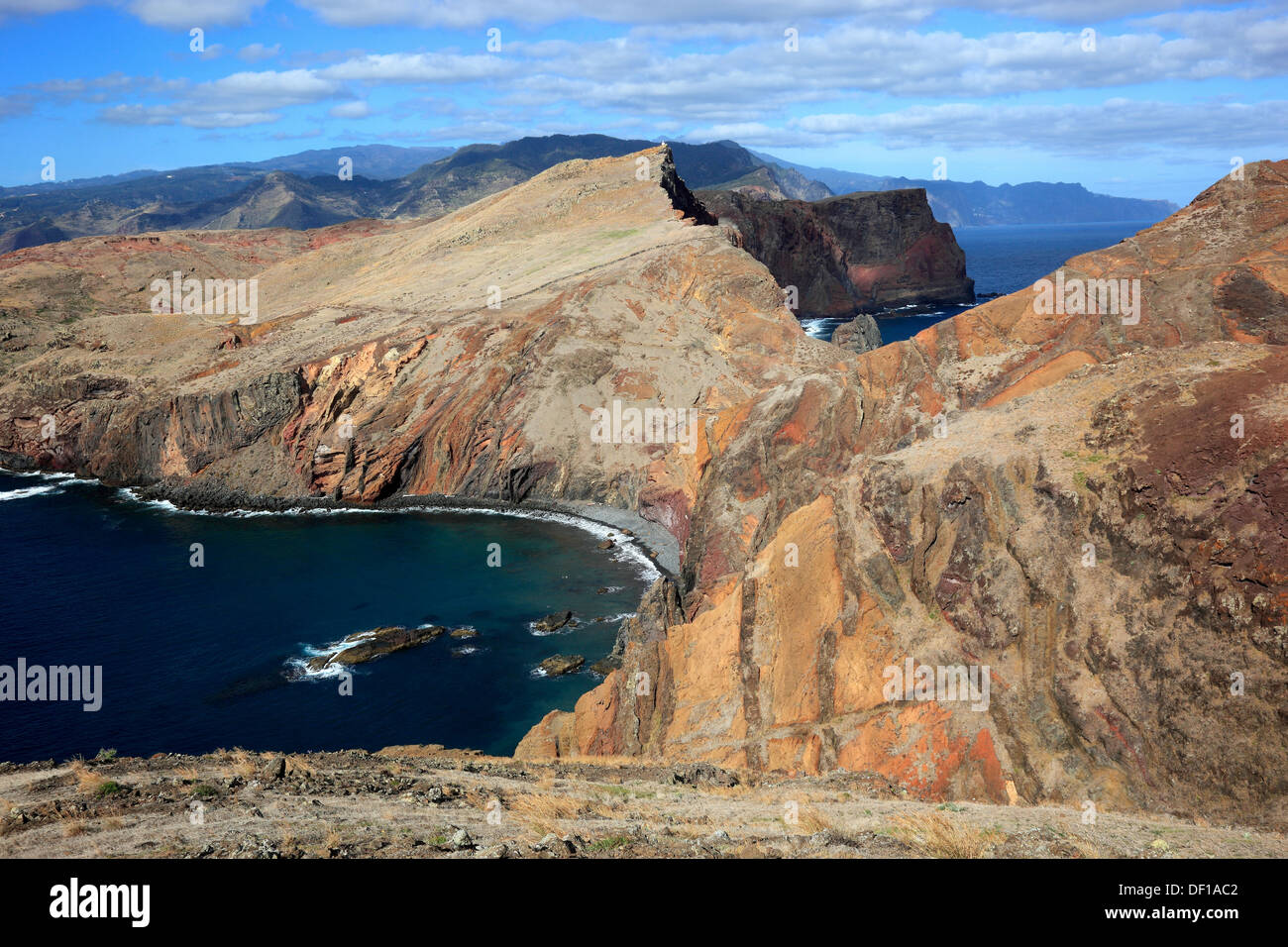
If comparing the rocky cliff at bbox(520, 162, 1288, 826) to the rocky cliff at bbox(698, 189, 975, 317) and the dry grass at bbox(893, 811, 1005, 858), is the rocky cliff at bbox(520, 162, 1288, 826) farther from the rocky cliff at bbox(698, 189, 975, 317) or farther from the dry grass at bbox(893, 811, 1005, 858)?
the rocky cliff at bbox(698, 189, 975, 317)

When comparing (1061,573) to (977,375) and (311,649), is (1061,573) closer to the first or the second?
(977,375)

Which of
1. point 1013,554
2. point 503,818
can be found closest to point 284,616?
point 503,818

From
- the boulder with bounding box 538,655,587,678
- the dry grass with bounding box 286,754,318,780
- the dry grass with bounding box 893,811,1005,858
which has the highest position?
the dry grass with bounding box 893,811,1005,858

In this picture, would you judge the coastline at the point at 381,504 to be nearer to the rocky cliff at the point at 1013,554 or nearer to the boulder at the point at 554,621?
the rocky cliff at the point at 1013,554

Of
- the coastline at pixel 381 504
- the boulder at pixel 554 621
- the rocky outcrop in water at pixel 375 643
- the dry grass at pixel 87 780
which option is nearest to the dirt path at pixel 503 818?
the dry grass at pixel 87 780

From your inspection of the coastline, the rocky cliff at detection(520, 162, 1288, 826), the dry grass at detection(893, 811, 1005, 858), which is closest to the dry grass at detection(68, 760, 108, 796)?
the dry grass at detection(893, 811, 1005, 858)

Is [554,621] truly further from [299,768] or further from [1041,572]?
[1041,572]
